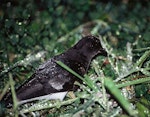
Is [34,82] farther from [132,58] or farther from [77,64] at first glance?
[132,58]

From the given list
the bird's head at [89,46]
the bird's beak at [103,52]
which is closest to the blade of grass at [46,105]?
the bird's head at [89,46]

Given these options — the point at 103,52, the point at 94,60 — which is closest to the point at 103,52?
the point at 103,52

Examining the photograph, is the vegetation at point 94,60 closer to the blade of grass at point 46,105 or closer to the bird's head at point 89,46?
A: the blade of grass at point 46,105

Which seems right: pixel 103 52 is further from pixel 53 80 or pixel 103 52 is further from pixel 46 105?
pixel 46 105

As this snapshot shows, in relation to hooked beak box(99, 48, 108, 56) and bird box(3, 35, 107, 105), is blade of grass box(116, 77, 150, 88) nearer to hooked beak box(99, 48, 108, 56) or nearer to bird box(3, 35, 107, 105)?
bird box(3, 35, 107, 105)

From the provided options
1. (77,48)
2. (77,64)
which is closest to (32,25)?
(77,48)

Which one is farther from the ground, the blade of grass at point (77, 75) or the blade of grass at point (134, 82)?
the blade of grass at point (77, 75)
